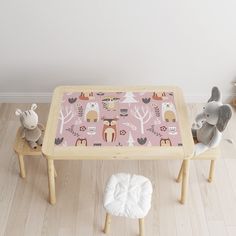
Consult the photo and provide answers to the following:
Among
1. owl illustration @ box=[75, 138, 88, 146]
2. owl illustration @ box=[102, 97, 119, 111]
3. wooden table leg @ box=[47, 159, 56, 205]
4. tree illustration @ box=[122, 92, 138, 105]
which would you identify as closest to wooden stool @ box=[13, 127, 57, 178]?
wooden table leg @ box=[47, 159, 56, 205]

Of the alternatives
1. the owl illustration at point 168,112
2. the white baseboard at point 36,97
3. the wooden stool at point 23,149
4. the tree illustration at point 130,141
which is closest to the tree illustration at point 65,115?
the wooden stool at point 23,149

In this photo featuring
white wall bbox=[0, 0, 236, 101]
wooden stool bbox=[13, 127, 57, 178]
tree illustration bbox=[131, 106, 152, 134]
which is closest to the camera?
tree illustration bbox=[131, 106, 152, 134]

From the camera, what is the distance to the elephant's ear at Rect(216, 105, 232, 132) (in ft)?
6.12

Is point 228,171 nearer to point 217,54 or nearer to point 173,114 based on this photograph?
point 173,114

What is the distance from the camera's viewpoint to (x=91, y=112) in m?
2.04

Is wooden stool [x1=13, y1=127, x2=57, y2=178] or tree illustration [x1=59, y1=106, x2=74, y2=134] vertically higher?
tree illustration [x1=59, y1=106, x2=74, y2=134]

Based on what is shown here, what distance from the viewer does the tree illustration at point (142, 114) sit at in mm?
1996

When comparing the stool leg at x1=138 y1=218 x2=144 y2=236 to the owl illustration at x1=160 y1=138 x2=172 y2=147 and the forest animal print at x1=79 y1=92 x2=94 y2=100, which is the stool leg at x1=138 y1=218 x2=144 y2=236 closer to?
the owl illustration at x1=160 y1=138 x2=172 y2=147

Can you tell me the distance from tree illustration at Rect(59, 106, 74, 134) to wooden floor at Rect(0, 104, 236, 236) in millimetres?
425

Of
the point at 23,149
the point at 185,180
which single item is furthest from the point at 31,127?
the point at 185,180

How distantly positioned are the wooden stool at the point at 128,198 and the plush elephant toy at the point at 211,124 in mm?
348

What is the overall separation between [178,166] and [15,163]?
3.16 feet

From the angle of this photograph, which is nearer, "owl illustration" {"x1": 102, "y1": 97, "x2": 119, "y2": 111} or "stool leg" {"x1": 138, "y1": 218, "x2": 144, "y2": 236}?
"stool leg" {"x1": 138, "y1": 218, "x2": 144, "y2": 236}

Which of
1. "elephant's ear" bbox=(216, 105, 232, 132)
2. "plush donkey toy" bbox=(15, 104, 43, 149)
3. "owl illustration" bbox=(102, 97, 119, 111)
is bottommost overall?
"plush donkey toy" bbox=(15, 104, 43, 149)
